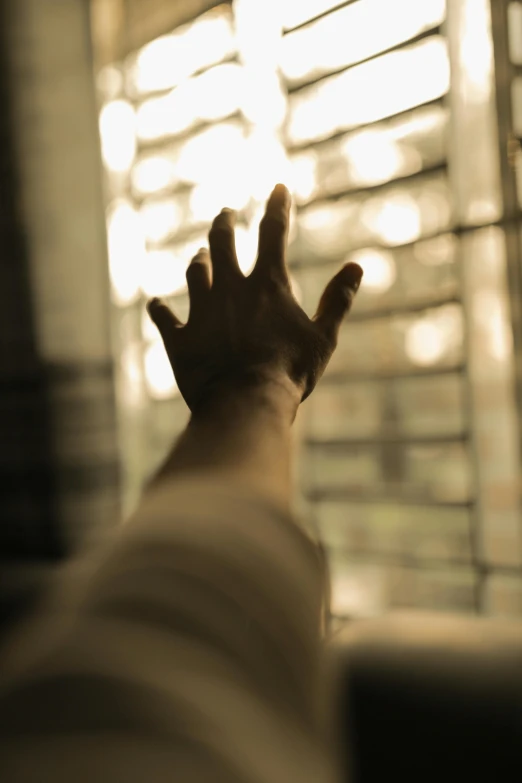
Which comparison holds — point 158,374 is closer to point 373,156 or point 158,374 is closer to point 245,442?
point 373,156

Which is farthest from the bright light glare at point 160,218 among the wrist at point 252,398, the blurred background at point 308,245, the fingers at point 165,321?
the wrist at point 252,398

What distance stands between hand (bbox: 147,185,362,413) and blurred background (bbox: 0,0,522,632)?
2.48ft

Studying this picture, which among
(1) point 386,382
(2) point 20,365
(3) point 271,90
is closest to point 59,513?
(2) point 20,365

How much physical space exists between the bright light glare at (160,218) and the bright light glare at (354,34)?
0.46 metres

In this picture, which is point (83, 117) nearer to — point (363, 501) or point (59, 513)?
point (59, 513)

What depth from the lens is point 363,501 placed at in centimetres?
151

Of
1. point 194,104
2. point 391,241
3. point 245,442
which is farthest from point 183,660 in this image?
point 194,104

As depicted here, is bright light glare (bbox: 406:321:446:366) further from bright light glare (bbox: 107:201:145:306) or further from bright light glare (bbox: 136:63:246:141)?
bright light glare (bbox: 107:201:145:306)

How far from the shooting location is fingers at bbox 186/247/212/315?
2.10 ft

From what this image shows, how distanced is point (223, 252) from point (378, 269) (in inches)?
34.5

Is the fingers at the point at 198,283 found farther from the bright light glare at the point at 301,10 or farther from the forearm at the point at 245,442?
the bright light glare at the point at 301,10

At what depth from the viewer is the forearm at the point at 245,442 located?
1.44 feet

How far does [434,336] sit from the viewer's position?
1394 mm

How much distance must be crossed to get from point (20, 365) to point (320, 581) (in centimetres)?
179
